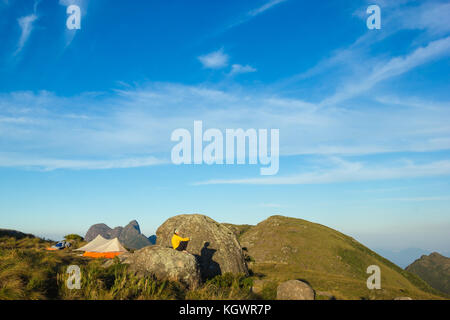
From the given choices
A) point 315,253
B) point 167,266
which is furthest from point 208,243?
point 315,253

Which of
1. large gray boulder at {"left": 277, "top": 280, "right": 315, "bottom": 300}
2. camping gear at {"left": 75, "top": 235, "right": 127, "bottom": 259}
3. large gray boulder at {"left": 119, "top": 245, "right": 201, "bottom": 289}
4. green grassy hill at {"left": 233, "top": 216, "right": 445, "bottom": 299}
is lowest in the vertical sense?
green grassy hill at {"left": 233, "top": 216, "right": 445, "bottom": 299}

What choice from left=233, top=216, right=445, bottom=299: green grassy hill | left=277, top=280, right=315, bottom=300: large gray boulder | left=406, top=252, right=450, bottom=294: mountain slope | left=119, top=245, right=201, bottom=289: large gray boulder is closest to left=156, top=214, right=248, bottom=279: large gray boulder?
left=119, top=245, right=201, bottom=289: large gray boulder

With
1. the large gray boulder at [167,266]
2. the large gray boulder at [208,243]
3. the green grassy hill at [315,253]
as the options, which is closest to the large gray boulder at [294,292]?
the large gray boulder at [167,266]

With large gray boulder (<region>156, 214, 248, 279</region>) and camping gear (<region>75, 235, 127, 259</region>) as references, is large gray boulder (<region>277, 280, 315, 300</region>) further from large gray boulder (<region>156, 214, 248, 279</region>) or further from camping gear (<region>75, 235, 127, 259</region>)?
camping gear (<region>75, 235, 127, 259</region>)

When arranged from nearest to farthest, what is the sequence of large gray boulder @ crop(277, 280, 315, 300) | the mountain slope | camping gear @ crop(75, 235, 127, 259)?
large gray boulder @ crop(277, 280, 315, 300)
camping gear @ crop(75, 235, 127, 259)
the mountain slope

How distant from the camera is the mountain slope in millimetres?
133125

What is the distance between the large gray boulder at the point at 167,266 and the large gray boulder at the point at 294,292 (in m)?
4.74

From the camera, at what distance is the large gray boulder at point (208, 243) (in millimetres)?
23389

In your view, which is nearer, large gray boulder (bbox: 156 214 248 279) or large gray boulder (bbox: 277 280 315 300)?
large gray boulder (bbox: 277 280 315 300)

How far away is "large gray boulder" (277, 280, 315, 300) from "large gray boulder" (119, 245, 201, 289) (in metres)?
4.74

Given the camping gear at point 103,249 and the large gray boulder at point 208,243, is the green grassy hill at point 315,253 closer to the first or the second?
the large gray boulder at point 208,243

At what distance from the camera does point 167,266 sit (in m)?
15.6

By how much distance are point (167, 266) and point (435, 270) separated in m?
176
